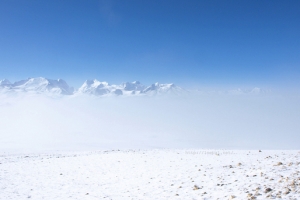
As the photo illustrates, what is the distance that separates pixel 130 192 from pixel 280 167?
11317 millimetres

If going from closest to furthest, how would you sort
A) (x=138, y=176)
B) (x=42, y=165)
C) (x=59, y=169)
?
(x=138, y=176) < (x=59, y=169) < (x=42, y=165)

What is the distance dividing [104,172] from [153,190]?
902 cm

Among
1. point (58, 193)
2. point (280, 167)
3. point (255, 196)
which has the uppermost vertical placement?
point (280, 167)

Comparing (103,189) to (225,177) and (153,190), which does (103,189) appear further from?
(225,177)

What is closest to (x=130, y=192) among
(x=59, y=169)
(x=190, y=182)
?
(x=190, y=182)

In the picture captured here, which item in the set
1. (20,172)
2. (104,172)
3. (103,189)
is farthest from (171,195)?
(20,172)

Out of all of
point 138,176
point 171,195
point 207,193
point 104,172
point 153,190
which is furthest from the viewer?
point 104,172

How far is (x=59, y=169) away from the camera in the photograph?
23.2 metres

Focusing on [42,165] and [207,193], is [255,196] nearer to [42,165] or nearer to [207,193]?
[207,193]

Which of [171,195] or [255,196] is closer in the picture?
[255,196]

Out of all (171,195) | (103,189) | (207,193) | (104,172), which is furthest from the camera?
(104,172)

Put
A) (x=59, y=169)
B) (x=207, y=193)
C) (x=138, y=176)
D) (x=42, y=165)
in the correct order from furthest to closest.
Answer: (x=42, y=165)
(x=59, y=169)
(x=138, y=176)
(x=207, y=193)

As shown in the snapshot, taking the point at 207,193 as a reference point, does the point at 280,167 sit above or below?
above

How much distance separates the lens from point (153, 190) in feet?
46.8
